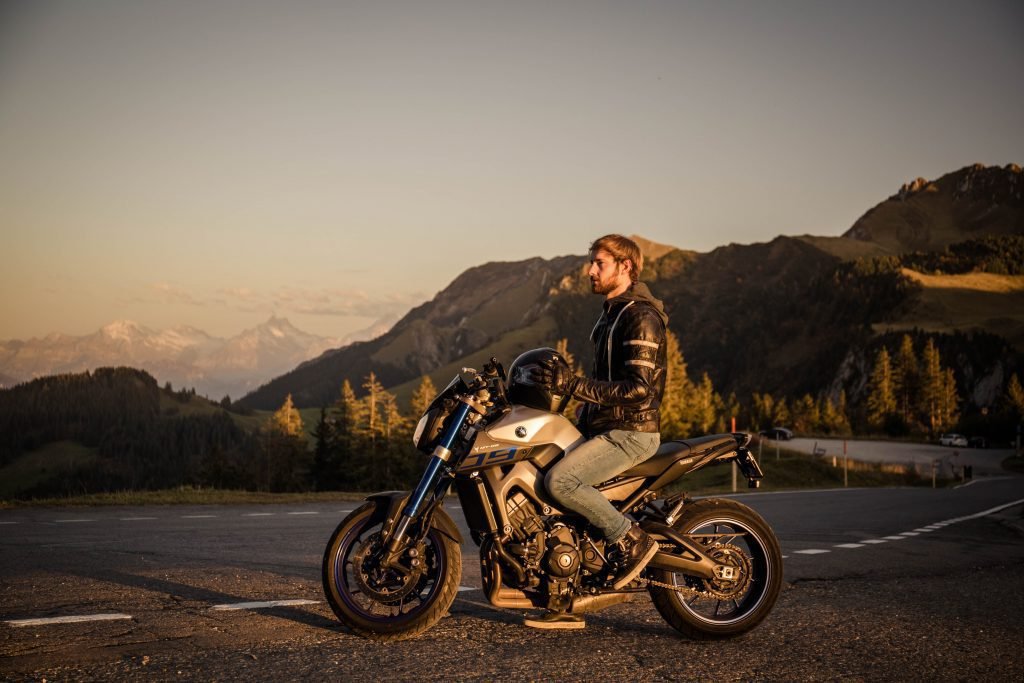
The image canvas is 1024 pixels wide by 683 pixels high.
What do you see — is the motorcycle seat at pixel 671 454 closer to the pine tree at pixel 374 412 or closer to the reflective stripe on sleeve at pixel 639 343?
the reflective stripe on sleeve at pixel 639 343

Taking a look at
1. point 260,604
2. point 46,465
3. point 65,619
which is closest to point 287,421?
point 260,604

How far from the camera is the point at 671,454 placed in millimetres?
5391

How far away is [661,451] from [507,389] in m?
1.08

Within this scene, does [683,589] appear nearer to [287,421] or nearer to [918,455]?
[918,455]

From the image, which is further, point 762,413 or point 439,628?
point 762,413

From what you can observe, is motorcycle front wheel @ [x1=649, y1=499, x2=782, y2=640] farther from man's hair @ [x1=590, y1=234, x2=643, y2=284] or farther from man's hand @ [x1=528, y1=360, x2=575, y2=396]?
man's hair @ [x1=590, y1=234, x2=643, y2=284]

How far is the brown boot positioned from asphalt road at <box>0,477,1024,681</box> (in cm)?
38

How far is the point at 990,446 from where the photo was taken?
98875 mm

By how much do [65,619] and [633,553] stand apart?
3525 millimetres

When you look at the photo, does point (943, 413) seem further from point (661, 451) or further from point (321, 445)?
point (661, 451)

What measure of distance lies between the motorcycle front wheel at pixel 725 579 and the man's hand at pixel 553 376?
129cm

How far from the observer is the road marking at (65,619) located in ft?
17.0

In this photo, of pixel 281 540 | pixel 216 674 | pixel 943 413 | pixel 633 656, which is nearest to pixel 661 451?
pixel 633 656

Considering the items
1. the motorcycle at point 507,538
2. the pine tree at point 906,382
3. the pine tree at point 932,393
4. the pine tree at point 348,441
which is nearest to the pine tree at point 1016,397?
the pine tree at point 932,393
